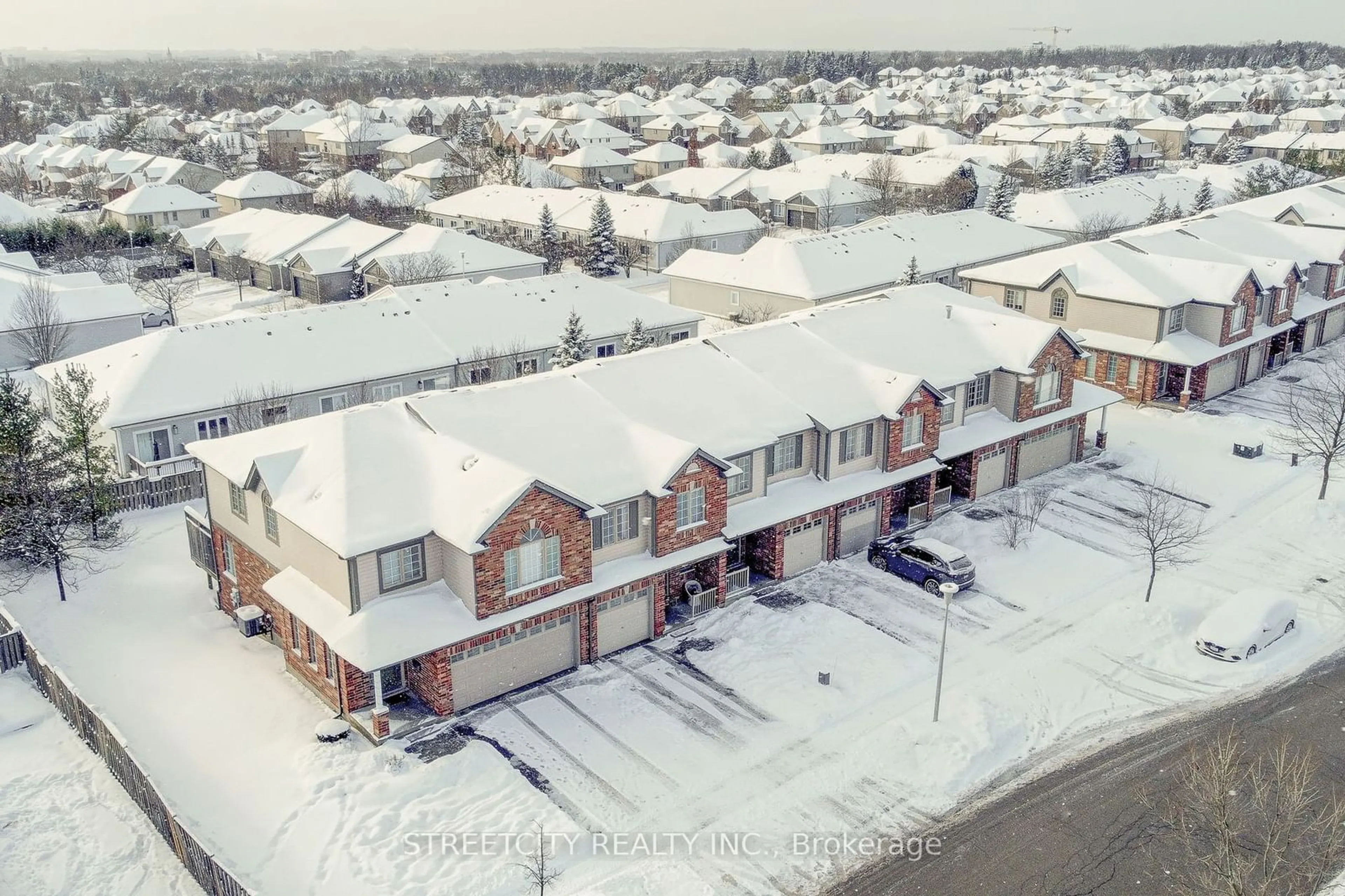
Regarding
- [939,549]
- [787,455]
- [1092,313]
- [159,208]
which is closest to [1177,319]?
[1092,313]

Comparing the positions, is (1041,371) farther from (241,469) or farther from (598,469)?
(241,469)

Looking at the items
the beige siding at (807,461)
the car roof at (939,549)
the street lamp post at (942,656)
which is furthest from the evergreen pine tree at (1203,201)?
the street lamp post at (942,656)

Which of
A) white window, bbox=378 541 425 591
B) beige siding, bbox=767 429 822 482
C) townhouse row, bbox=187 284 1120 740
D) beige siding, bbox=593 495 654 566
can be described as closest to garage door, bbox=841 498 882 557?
townhouse row, bbox=187 284 1120 740

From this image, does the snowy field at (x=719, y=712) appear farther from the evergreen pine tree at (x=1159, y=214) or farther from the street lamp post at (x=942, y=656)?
the evergreen pine tree at (x=1159, y=214)

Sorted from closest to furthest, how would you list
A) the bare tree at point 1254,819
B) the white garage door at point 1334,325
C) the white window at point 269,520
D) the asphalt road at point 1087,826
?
the bare tree at point 1254,819 → the asphalt road at point 1087,826 → the white window at point 269,520 → the white garage door at point 1334,325

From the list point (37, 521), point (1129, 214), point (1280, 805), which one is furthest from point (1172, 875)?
point (1129, 214)
